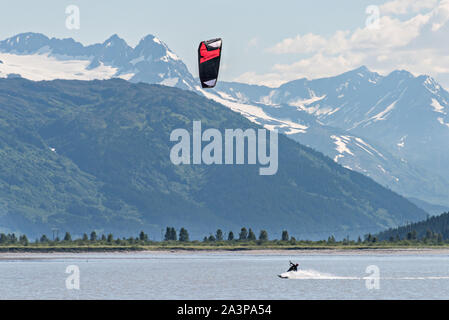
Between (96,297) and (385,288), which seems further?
(385,288)

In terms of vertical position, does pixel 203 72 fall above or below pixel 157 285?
above

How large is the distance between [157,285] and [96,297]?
30030 millimetres

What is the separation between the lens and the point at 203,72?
77875 mm

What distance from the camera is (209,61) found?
78.4 metres

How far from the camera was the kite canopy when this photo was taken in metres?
77.5

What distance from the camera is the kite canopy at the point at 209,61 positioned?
77.5 metres
